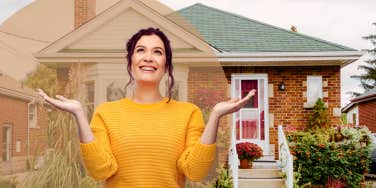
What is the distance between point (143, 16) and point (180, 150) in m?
1.86

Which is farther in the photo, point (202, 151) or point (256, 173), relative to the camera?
point (256, 173)

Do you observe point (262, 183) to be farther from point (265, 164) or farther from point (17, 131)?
point (17, 131)

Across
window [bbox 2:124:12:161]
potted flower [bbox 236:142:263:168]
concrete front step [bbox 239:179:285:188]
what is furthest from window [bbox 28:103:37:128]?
potted flower [bbox 236:142:263:168]

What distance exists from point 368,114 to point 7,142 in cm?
2972

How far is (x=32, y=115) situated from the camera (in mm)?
5406

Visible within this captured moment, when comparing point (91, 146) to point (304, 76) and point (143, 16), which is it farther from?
point (304, 76)

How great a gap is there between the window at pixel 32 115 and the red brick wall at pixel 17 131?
39mm

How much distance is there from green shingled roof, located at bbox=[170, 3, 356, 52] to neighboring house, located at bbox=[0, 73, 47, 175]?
881 cm

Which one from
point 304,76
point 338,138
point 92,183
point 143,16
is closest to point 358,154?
point 338,138

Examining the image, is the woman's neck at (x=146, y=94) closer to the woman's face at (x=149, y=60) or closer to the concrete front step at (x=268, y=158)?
the woman's face at (x=149, y=60)

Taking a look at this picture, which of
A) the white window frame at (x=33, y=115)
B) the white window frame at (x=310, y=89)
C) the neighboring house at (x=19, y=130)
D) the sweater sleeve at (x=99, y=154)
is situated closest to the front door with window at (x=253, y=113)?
the white window frame at (x=310, y=89)

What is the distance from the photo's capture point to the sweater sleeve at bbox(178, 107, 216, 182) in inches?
105

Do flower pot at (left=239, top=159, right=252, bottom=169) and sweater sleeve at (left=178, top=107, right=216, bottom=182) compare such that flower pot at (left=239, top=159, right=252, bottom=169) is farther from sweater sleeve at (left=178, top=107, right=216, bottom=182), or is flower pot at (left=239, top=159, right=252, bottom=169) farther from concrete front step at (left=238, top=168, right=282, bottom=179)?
sweater sleeve at (left=178, top=107, right=216, bottom=182)

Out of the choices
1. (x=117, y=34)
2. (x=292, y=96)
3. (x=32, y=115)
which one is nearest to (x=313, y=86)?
(x=292, y=96)
